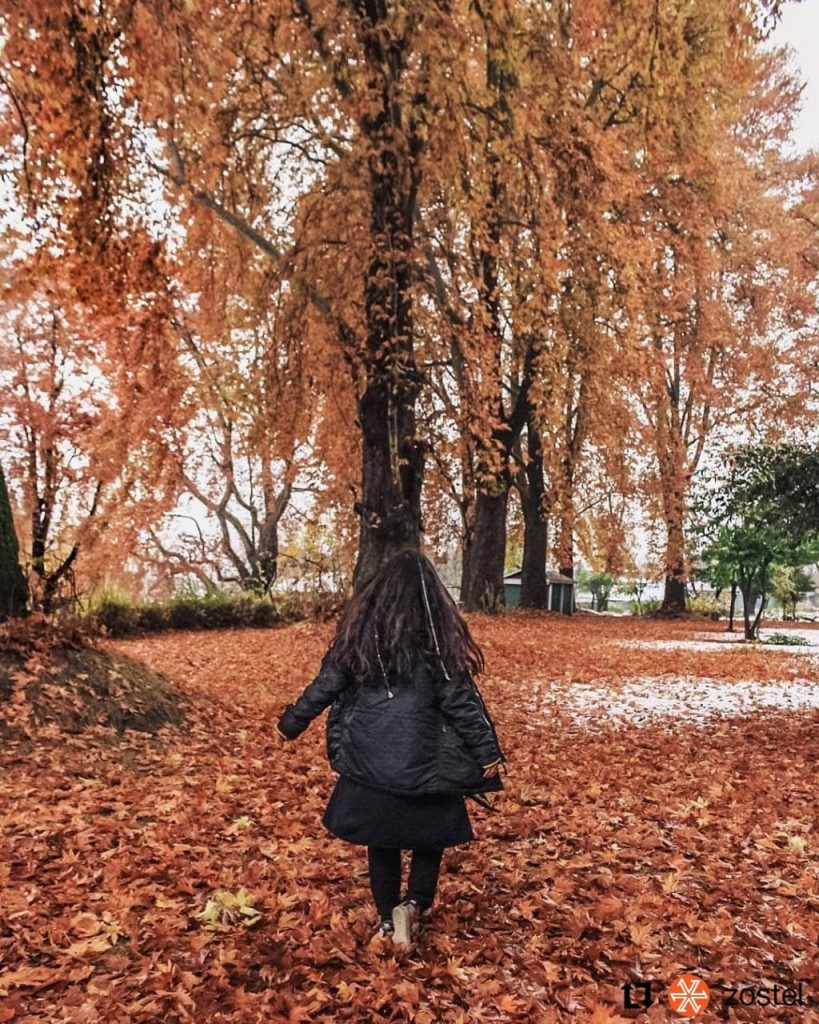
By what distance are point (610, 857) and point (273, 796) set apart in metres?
2.47

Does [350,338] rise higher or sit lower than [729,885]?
higher

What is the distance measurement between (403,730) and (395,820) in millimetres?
348

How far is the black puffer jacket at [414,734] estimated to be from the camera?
3.24 meters

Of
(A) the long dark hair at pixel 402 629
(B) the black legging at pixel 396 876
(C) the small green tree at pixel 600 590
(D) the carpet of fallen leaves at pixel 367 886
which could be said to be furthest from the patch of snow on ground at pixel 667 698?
(C) the small green tree at pixel 600 590

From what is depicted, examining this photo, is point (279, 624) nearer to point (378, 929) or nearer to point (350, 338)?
point (350, 338)

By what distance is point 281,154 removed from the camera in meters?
13.5

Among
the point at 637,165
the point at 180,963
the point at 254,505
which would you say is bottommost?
the point at 180,963

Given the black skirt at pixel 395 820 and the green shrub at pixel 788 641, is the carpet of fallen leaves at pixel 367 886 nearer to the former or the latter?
the black skirt at pixel 395 820

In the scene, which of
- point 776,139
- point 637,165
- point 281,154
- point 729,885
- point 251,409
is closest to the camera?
point 729,885

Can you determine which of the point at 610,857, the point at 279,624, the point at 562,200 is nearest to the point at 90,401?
the point at 279,624

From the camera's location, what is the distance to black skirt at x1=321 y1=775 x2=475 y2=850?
326cm

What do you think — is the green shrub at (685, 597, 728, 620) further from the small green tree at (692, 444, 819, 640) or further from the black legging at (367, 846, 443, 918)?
the black legging at (367, 846, 443, 918)

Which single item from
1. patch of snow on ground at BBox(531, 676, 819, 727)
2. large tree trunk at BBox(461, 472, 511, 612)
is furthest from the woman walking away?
large tree trunk at BBox(461, 472, 511, 612)

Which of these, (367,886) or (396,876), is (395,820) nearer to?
(396,876)
